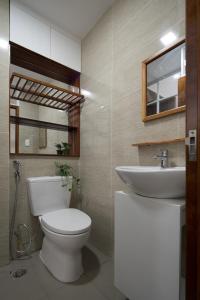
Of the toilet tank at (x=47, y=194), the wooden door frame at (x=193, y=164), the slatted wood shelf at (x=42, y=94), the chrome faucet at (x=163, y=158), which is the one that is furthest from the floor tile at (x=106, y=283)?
the slatted wood shelf at (x=42, y=94)

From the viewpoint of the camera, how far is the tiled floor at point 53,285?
1137 mm

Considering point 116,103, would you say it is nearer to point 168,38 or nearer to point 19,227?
point 168,38

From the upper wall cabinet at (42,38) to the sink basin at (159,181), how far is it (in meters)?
1.53

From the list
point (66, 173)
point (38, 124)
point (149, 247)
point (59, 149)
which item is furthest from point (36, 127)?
point (149, 247)

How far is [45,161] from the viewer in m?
1.77

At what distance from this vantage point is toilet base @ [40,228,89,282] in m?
1.21

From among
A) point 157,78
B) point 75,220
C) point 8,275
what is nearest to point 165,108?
point 157,78

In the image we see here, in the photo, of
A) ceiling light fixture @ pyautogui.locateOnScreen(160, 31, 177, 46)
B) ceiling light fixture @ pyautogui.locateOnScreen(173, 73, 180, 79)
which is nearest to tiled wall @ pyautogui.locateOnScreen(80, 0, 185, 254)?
ceiling light fixture @ pyautogui.locateOnScreen(160, 31, 177, 46)

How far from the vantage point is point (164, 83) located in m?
1.19

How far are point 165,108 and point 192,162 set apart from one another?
2.24 feet

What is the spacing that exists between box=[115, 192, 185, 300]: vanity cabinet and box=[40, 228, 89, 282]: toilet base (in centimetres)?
31

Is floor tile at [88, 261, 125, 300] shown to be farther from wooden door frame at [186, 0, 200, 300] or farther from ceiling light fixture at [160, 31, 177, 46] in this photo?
ceiling light fixture at [160, 31, 177, 46]

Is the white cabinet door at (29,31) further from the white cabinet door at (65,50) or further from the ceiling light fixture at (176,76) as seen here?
the ceiling light fixture at (176,76)

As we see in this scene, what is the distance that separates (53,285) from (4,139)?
119cm
